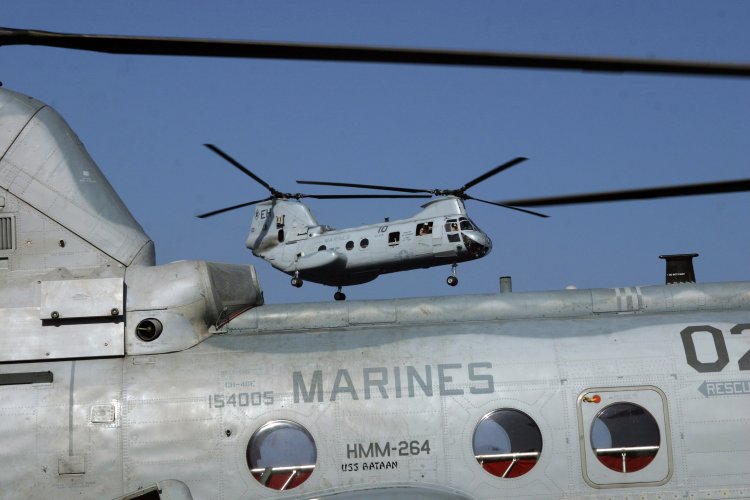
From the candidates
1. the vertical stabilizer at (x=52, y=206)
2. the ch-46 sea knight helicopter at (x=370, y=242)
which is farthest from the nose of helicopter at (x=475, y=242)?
the vertical stabilizer at (x=52, y=206)

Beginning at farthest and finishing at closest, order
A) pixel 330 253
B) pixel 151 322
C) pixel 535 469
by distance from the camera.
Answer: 1. pixel 330 253
2. pixel 151 322
3. pixel 535 469

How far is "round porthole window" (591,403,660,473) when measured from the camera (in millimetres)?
7848

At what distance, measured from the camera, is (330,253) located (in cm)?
3472

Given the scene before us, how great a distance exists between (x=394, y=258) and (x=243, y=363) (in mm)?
25207

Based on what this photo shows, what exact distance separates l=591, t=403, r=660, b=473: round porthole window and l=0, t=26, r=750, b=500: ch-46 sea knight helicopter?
1cm

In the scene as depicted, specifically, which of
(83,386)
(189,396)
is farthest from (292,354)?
(83,386)


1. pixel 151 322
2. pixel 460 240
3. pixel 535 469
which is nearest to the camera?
pixel 535 469

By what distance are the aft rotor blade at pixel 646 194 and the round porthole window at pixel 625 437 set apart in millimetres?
2358

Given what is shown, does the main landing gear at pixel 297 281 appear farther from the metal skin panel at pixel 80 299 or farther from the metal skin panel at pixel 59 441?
the metal skin panel at pixel 59 441

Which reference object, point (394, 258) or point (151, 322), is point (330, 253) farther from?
point (151, 322)

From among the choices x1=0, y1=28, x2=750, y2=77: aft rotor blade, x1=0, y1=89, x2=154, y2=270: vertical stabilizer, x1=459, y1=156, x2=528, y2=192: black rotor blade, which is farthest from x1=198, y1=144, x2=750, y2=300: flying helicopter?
x1=0, y1=28, x2=750, y2=77: aft rotor blade

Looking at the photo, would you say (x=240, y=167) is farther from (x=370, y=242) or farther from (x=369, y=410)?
(x=369, y=410)

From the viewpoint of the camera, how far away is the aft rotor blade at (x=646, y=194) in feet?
19.9

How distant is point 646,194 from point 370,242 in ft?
91.5
